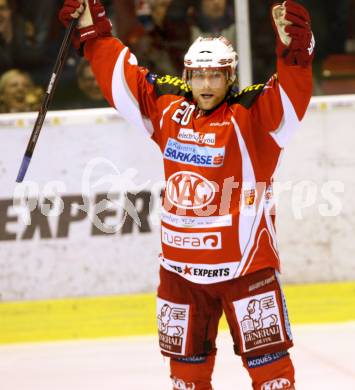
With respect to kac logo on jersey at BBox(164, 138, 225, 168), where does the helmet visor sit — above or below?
above

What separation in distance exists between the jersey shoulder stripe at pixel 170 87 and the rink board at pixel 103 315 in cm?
186

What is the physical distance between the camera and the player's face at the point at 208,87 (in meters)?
3.93

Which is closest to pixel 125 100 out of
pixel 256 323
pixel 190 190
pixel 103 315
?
pixel 190 190

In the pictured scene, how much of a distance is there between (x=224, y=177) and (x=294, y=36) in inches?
20.3

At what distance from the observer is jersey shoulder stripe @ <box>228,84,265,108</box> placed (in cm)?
394

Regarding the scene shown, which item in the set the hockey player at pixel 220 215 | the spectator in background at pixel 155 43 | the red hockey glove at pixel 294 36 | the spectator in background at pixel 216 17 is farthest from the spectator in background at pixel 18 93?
the red hockey glove at pixel 294 36

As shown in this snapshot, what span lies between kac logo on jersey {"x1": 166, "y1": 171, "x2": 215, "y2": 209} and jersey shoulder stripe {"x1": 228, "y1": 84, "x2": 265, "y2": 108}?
28 cm

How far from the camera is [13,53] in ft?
20.0

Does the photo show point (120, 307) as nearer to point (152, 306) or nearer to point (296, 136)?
point (152, 306)

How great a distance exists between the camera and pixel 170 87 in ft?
13.6

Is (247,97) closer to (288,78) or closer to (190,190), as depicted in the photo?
(288,78)

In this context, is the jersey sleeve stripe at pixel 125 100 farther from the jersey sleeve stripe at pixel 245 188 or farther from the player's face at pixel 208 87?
the jersey sleeve stripe at pixel 245 188

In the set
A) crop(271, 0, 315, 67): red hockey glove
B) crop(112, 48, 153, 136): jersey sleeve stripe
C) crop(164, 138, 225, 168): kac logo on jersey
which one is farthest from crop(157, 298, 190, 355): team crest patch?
crop(271, 0, 315, 67): red hockey glove

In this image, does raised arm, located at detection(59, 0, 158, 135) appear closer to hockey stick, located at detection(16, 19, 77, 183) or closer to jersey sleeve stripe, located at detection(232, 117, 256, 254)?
hockey stick, located at detection(16, 19, 77, 183)
